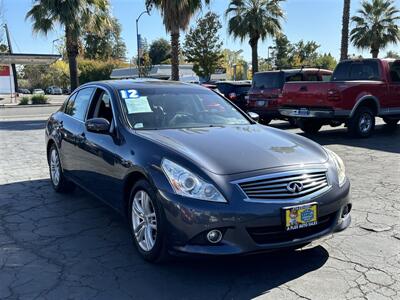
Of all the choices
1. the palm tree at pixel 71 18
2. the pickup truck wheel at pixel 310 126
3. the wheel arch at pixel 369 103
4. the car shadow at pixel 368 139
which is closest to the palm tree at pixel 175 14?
the palm tree at pixel 71 18

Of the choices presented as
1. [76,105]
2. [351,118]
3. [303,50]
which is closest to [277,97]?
[351,118]

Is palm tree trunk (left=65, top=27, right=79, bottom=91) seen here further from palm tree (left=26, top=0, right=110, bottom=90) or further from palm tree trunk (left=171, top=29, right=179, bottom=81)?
palm tree trunk (left=171, top=29, right=179, bottom=81)

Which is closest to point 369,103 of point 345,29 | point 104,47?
point 345,29

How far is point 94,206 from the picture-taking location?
18.8 ft

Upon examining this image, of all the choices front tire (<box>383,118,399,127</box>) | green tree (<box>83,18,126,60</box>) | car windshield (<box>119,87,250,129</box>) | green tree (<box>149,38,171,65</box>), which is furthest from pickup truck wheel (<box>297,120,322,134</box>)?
green tree (<box>83,18,126,60</box>)

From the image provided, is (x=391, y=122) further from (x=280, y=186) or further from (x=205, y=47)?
(x=205, y=47)

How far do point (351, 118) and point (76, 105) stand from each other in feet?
24.1

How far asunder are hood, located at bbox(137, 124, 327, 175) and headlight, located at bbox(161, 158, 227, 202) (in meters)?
0.13

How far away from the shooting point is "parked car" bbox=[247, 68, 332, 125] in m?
13.1

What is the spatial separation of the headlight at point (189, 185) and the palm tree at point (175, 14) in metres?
17.2

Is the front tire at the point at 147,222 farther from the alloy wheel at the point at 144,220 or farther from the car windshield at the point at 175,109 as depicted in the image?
the car windshield at the point at 175,109

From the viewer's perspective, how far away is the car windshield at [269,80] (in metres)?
13.2

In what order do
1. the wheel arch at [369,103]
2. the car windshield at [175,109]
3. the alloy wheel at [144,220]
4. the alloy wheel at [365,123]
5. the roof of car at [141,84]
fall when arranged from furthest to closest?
the alloy wheel at [365,123] → the wheel arch at [369,103] → the roof of car at [141,84] → the car windshield at [175,109] → the alloy wheel at [144,220]

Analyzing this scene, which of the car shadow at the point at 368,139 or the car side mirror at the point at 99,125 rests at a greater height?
the car side mirror at the point at 99,125
